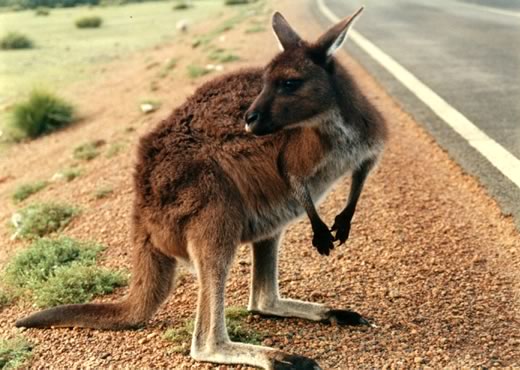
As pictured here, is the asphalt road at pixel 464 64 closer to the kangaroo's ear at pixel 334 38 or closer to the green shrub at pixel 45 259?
the kangaroo's ear at pixel 334 38

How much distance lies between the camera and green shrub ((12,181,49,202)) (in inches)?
344

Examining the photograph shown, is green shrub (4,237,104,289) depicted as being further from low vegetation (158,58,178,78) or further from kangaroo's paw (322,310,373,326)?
low vegetation (158,58,178,78)

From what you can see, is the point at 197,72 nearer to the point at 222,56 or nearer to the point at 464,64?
the point at 222,56

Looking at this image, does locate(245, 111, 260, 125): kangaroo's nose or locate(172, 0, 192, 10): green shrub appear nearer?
locate(245, 111, 260, 125): kangaroo's nose

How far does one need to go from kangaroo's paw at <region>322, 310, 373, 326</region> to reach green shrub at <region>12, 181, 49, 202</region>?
5477 millimetres

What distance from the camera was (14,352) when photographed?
419 cm

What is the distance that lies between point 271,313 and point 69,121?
389 inches

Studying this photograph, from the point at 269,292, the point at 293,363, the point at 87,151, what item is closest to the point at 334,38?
the point at 269,292

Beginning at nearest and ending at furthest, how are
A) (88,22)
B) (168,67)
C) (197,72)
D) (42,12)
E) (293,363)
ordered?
(293,363) → (197,72) → (168,67) → (88,22) → (42,12)

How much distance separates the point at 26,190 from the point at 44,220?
2212 mm

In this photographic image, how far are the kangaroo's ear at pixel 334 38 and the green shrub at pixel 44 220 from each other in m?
3.62

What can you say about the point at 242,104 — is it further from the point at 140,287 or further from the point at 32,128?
the point at 32,128

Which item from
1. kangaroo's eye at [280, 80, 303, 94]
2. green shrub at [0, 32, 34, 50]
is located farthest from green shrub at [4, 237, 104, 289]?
green shrub at [0, 32, 34, 50]

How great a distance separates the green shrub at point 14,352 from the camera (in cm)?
412
